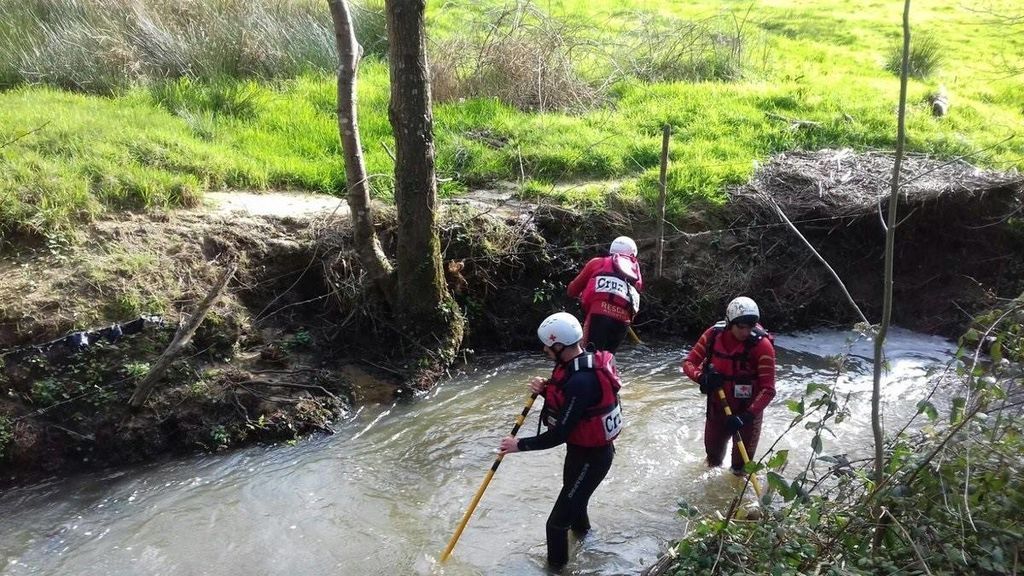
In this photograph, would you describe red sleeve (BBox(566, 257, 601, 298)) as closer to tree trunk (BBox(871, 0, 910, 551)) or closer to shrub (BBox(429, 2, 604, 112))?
tree trunk (BBox(871, 0, 910, 551))

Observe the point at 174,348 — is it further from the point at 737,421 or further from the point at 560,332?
the point at 737,421

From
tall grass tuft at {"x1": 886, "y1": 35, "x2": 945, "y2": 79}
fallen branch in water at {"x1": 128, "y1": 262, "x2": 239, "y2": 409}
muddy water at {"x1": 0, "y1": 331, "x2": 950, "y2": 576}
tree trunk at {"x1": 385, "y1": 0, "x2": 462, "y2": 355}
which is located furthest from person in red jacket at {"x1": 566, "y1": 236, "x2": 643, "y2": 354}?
tall grass tuft at {"x1": 886, "y1": 35, "x2": 945, "y2": 79}

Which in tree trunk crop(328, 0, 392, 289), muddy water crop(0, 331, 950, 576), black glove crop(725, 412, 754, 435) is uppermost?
tree trunk crop(328, 0, 392, 289)

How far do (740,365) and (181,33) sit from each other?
9.22 m

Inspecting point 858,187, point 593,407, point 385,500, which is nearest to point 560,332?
point 593,407

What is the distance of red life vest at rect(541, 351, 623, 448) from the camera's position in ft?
16.5

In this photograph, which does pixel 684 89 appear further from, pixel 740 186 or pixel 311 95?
pixel 311 95

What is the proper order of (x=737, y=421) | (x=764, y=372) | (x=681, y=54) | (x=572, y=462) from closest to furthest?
(x=572, y=462) → (x=764, y=372) → (x=737, y=421) → (x=681, y=54)

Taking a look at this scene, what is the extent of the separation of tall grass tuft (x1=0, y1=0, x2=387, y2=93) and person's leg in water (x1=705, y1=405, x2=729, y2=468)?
8.12 metres

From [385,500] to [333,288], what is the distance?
2.54 metres

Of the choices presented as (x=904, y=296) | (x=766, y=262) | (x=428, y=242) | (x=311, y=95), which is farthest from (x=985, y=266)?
(x=311, y=95)

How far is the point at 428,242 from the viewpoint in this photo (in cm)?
756

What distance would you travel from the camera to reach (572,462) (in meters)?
5.25

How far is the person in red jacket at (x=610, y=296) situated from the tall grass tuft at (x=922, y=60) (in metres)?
10.2
